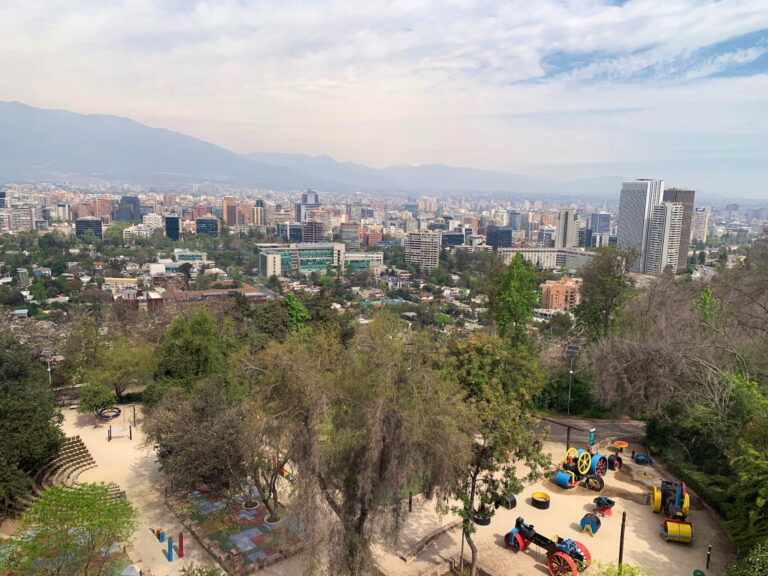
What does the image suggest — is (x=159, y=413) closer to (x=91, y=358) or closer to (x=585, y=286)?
Answer: (x=91, y=358)

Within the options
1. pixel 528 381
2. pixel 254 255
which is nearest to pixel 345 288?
pixel 254 255

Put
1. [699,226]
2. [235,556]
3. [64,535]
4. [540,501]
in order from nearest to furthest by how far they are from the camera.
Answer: [64,535] → [235,556] → [540,501] → [699,226]

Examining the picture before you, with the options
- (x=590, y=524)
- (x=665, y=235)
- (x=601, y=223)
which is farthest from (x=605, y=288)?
(x=601, y=223)

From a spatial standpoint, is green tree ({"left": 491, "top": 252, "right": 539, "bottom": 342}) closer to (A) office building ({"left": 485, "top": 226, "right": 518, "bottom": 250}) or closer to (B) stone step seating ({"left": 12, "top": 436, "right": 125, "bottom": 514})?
(B) stone step seating ({"left": 12, "top": 436, "right": 125, "bottom": 514})

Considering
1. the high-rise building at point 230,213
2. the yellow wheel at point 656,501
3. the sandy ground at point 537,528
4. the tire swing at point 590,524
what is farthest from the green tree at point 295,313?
the high-rise building at point 230,213

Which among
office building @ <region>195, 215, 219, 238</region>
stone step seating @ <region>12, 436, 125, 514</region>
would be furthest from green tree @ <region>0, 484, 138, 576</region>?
office building @ <region>195, 215, 219, 238</region>

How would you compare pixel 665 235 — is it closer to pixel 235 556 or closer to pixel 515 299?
pixel 515 299

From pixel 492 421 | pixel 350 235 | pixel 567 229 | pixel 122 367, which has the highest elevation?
pixel 492 421
